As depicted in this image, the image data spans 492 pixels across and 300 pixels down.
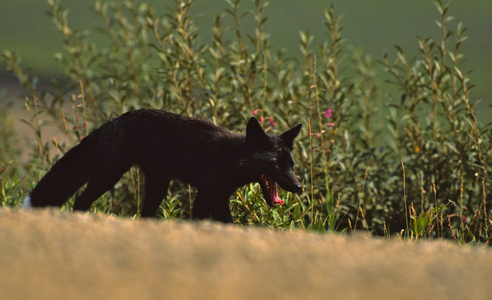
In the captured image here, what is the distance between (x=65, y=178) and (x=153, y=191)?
80cm

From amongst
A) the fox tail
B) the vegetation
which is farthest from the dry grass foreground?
the vegetation

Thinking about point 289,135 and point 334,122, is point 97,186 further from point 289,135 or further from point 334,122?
point 334,122

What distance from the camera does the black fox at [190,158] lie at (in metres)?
4.91

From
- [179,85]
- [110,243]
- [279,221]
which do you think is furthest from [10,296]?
[179,85]

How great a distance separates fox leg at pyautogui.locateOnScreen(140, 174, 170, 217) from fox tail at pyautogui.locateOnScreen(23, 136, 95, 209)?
0.52 meters

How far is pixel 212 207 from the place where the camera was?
4895 mm

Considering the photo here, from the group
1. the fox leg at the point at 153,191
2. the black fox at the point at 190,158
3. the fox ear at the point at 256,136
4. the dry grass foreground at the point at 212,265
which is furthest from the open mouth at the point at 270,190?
the dry grass foreground at the point at 212,265

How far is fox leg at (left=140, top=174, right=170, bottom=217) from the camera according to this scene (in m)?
5.30

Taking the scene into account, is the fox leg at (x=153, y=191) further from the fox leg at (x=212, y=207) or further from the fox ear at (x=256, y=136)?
the fox ear at (x=256, y=136)

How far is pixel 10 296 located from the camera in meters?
2.46

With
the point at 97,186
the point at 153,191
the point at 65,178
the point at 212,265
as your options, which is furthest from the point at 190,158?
the point at 212,265

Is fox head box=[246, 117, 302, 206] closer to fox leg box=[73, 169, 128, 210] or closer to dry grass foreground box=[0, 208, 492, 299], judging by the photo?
fox leg box=[73, 169, 128, 210]

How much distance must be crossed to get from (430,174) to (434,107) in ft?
2.31

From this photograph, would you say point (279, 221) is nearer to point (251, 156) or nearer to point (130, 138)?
point (251, 156)
